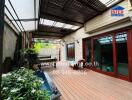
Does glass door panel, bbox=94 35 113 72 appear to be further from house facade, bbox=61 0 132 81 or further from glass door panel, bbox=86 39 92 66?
glass door panel, bbox=86 39 92 66

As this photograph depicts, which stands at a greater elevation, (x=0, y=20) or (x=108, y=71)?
(x=0, y=20)

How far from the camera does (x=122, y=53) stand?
475 cm

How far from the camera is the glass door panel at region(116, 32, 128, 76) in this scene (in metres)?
4.61

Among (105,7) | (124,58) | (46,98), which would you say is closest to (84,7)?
(105,7)

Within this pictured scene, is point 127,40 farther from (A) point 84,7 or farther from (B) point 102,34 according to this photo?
(A) point 84,7

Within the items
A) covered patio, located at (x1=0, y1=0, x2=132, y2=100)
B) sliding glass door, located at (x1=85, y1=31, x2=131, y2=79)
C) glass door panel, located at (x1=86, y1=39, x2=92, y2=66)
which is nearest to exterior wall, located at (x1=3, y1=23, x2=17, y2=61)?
covered patio, located at (x1=0, y1=0, x2=132, y2=100)

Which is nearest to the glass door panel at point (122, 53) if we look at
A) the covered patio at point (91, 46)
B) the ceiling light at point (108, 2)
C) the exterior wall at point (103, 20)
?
the covered patio at point (91, 46)

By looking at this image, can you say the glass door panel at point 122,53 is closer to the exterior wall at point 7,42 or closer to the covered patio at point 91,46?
the covered patio at point 91,46

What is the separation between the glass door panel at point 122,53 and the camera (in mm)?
4608

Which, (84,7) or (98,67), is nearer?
(84,7)

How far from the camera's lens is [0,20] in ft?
2.69

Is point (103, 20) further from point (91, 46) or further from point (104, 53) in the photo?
point (91, 46)

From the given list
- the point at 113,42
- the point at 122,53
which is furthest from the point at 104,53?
the point at 122,53

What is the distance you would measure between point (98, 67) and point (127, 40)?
2.46 meters
